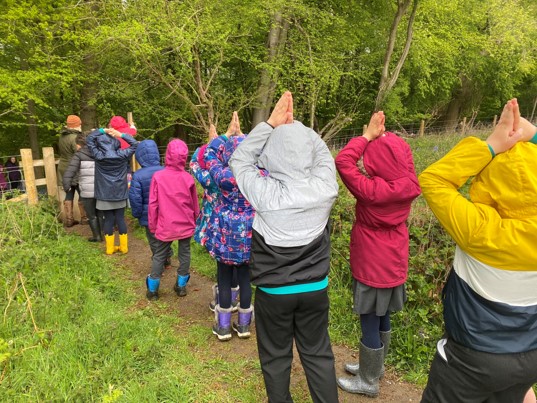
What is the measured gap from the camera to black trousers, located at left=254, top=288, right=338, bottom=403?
224cm

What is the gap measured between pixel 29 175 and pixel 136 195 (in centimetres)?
321

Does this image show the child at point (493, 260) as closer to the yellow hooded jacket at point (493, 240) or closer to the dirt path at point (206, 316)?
the yellow hooded jacket at point (493, 240)

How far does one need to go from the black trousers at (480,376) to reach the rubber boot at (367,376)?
2.82ft

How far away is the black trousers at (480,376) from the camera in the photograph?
1.64 metres

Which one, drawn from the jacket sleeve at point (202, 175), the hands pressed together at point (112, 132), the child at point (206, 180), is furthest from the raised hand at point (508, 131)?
the hands pressed together at point (112, 132)

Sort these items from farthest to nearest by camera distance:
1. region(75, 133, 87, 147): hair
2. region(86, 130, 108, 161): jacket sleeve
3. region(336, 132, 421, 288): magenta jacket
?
region(75, 133, 87, 147): hair
region(86, 130, 108, 161): jacket sleeve
region(336, 132, 421, 288): magenta jacket

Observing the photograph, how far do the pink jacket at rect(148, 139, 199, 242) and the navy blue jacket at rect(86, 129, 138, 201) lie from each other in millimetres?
1604

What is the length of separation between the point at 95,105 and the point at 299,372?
11029 millimetres

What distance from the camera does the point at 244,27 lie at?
9.95 m

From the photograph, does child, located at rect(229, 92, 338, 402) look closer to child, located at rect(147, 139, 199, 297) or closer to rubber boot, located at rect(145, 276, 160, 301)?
child, located at rect(147, 139, 199, 297)

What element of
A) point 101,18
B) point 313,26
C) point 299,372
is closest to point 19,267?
point 299,372

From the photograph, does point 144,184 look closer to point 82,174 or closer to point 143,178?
point 143,178

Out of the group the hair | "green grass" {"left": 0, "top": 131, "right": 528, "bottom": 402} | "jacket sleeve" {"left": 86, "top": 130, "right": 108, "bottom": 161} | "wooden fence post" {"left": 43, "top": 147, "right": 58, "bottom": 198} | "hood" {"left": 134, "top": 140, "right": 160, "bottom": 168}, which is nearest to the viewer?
"green grass" {"left": 0, "top": 131, "right": 528, "bottom": 402}

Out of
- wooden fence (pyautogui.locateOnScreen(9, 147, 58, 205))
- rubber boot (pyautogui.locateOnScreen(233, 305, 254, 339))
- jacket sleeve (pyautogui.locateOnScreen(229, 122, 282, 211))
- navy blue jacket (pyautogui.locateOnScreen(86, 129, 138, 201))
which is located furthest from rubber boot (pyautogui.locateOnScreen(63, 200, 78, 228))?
jacket sleeve (pyautogui.locateOnScreen(229, 122, 282, 211))
